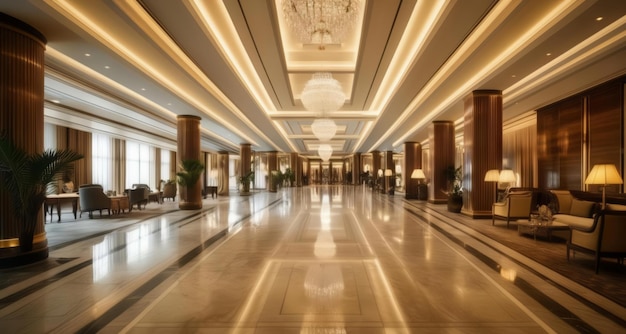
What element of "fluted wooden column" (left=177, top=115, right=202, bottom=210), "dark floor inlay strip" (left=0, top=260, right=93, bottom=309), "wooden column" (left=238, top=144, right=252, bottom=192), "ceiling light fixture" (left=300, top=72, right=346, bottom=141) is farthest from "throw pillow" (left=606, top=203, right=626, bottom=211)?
"wooden column" (left=238, top=144, right=252, bottom=192)

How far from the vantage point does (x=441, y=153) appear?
11.4m

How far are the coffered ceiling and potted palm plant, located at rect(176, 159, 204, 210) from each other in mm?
1687

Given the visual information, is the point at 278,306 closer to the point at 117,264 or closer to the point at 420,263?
the point at 420,263

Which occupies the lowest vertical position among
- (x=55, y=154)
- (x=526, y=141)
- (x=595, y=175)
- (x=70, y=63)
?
(x=595, y=175)

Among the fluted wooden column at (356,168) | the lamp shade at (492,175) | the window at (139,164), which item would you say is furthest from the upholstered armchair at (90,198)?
the fluted wooden column at (356,168)

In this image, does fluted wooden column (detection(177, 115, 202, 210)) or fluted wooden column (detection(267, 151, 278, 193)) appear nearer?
fluted wooden column (detection(177, 115, 202, 210))

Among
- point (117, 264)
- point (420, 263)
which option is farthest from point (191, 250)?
point (420, 263)

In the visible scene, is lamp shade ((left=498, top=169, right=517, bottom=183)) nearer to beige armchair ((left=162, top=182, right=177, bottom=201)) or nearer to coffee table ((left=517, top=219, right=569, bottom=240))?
coffee table ((left=517, top=219, right=569, bottom=240))

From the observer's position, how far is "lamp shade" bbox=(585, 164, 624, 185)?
4.18 meters

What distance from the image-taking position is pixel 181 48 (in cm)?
549

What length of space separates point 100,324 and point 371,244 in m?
3.68

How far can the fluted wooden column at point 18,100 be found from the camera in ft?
12.6

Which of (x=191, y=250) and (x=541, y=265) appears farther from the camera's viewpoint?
(x=191, y=250)

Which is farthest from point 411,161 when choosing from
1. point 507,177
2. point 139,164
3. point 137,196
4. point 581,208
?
point 139,164
